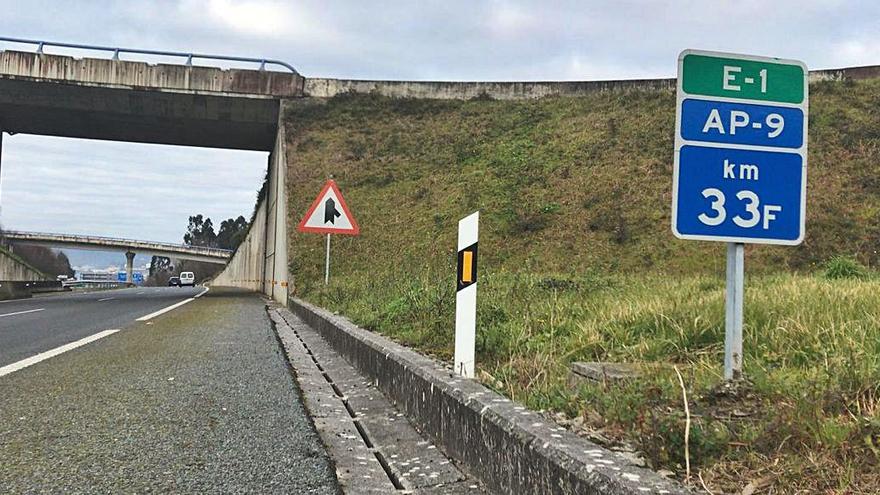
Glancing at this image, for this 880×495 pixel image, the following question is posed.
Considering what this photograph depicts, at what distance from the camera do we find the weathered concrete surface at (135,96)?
27.2 meters

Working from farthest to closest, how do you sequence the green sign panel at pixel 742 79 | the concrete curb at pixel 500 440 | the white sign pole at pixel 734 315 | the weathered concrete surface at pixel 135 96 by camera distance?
the weathered concrete surface at pixel 135 96 → the green sign panel at pixel 742 79 → the white sign pole at pixel 734 315 → the concrete curb at pixel 500 440

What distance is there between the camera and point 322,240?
23125mm

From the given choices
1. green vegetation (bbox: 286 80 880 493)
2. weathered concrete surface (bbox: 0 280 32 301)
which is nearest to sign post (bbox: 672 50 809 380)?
green vegetation (bbox: 286 80 880 493)

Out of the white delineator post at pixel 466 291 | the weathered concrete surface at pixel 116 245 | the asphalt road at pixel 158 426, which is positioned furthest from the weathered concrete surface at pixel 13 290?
the weathered concrete surface at pixel 116 245

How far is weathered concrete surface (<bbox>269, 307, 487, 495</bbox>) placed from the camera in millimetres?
3154

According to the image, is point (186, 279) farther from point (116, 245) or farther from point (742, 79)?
point (742, 79)

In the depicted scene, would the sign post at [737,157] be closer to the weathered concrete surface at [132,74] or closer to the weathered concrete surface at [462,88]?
the weathered concrete surface at [132,74]

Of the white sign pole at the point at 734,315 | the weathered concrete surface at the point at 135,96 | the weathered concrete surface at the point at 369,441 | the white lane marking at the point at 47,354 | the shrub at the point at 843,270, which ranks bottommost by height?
the white lane marking at the point at 47,354

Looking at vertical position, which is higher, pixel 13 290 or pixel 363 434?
pixel 363 434

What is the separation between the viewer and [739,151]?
10.6 ft

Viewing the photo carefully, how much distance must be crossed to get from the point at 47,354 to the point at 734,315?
712 centimetres

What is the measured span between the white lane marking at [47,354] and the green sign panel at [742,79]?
6.06 metres

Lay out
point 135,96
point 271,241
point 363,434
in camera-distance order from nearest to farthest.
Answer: point 363,434 < point 135,96 < point 271,241

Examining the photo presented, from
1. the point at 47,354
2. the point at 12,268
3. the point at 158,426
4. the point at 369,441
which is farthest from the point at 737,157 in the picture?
the point at 12,268
